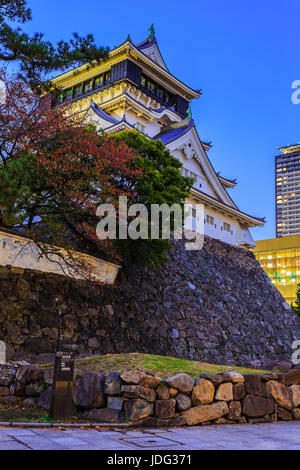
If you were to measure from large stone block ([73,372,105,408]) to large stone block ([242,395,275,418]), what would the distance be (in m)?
2.96

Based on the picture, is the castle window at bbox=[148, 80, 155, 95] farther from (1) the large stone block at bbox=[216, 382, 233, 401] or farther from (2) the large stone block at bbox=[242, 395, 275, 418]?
(1) the large stone block at bbox=[216, 382, 233, 401]

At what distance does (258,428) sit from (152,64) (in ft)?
109

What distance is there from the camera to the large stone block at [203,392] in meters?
7.53

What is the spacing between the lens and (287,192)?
153375mm

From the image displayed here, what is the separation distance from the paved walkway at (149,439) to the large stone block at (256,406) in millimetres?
982

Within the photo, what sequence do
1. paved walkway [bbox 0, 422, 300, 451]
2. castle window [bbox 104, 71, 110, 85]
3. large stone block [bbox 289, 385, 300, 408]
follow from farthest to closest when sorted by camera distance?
castle window [bbox 104, 71, 110, 85] → large stone block [bbox 289, 385, 300, 408] → paved walkway [bbox 0, 422, 300, 451]

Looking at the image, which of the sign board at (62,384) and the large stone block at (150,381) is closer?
the sign board at (62,384)

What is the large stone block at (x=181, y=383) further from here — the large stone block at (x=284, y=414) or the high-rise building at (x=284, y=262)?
the high-rise building at (x=284, y=262)

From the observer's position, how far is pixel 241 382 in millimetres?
8234

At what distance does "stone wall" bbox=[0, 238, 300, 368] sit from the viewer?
12609 mm

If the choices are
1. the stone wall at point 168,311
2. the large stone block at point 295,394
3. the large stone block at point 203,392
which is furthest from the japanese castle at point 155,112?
the large stone block at point 203,392

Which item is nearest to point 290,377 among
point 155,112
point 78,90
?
point 155,112

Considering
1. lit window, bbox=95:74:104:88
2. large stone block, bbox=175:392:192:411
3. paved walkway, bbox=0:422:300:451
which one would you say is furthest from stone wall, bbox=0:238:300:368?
lit window, bbox=95:74:104:88

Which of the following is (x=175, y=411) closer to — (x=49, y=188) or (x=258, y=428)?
(x=258, y=428)
